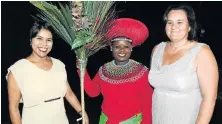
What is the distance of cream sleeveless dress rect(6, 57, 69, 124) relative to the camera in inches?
98.2

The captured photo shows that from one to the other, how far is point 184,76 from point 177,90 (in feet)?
0.42

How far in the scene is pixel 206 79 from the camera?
2.26 meters

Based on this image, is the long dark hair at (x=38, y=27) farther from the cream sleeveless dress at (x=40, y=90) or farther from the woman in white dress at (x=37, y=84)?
the cream sleeveless dress at (x=40, y=90)

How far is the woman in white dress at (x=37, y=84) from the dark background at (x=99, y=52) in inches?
103

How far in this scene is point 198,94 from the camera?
2.39 meters

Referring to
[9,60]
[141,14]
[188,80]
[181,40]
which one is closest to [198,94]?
[188,80]

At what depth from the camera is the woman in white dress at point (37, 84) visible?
2.49 m

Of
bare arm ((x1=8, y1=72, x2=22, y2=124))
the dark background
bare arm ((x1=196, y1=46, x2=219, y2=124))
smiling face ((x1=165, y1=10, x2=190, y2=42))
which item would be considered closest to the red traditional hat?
smiling face ((x1=165, y1=10, x2=190, y2=42))

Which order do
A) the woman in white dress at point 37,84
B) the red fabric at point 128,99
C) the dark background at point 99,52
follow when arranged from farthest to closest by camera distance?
the dark background at point 99,52 → the red fabric at point 128,99 → the woman in white dress at point 37,84

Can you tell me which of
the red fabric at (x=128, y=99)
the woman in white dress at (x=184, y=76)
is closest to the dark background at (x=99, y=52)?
the red fabric at (x=128, y=99)

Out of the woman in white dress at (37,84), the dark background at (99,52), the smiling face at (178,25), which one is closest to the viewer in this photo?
the smiling face at (178,25)

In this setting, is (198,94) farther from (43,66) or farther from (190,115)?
(43,66)

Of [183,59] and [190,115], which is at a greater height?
[183,59]

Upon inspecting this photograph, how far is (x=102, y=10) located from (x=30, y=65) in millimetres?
720
